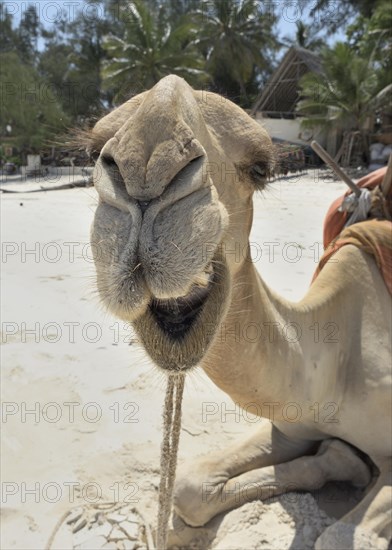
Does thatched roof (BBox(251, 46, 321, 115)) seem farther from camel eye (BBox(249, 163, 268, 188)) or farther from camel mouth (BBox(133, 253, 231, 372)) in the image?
camel mouth (BBox(133, 253, 231, 372))

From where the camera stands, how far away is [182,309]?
4.96 feet

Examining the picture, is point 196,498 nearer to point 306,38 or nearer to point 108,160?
point 108,160

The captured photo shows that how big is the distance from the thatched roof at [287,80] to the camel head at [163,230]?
26311 mm

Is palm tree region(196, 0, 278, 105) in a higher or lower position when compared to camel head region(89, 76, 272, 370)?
higher

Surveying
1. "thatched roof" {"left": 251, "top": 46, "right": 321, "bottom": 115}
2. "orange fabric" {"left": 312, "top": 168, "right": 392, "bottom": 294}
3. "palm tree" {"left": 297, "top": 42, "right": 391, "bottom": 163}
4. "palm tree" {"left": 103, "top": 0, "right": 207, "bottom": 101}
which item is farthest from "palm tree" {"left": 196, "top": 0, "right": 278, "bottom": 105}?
"orange fabric" {"left": 312, "top": 168, "right": 392, "bottom": 294}

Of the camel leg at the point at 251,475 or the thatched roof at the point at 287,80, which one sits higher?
the thatched roof at the point at 287,80

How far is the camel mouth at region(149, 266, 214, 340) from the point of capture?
1449mm

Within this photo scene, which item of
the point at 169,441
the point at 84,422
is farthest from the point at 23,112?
the point at 169,441

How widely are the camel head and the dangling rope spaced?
0.42 meters

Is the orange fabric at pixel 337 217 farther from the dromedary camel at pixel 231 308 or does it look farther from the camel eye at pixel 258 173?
the camel eye at pixel 258 173

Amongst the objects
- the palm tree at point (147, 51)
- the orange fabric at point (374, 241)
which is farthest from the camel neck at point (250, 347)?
the palm tree at point (147, 51)

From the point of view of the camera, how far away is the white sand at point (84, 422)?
2578 millimetres

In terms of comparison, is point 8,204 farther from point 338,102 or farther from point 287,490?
point 338,102

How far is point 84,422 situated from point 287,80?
88.2 ft
